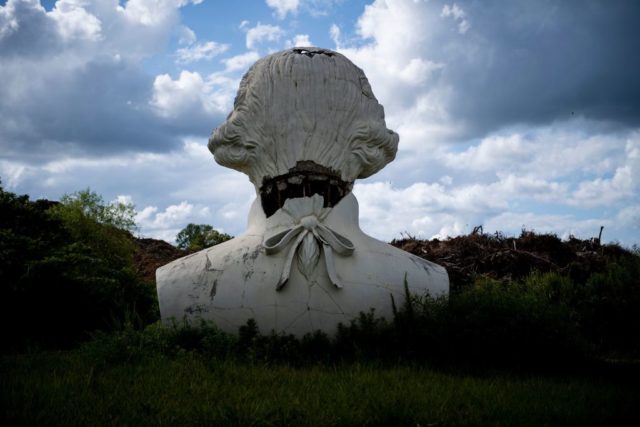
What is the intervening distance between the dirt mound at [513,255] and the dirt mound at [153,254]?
4.54m

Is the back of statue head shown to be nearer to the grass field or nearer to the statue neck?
the statue neck

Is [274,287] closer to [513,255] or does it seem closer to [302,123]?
[302,123]

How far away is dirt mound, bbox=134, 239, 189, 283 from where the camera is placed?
11.4m

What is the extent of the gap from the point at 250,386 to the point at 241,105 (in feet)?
8.18

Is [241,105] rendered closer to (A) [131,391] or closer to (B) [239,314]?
(B) [239,314]

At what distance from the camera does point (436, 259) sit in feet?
30.3

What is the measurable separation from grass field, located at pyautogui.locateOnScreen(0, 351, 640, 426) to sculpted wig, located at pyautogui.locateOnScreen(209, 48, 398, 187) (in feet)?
5.71

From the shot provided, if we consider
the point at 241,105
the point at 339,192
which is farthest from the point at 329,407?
the point at 241,105

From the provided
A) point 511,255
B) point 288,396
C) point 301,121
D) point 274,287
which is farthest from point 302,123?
point 511,255

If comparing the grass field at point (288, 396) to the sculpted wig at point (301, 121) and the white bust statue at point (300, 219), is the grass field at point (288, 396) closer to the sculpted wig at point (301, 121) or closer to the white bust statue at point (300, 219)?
the white bust statue at point (300, 219)

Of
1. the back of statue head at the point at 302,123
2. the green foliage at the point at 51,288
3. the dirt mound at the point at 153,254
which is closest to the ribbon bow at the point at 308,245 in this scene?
the back of statue head at the point at 302,123

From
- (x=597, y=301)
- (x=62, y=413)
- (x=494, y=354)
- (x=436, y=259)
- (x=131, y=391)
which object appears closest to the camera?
(x=62, y=413)

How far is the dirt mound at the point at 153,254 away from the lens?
1137 centimetres

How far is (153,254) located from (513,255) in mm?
7288
